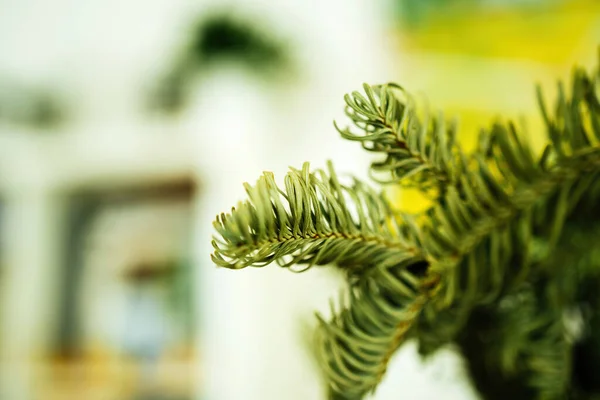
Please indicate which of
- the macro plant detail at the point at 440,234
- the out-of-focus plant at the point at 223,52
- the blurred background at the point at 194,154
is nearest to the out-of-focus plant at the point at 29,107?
the blurred background at the point at 194,154

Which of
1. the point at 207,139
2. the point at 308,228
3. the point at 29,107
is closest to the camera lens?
the point at 308,228

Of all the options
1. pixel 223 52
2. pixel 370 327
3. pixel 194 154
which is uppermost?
pixel 223 52

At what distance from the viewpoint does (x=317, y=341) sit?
207mm

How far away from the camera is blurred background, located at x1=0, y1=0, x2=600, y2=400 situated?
40.6 inches

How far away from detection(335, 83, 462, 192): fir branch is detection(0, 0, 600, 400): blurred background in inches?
28.8

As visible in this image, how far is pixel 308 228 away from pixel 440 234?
58mm

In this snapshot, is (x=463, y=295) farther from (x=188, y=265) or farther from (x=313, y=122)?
(x=313, y=122)

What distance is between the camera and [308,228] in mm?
155

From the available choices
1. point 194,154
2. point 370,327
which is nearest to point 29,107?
point 194,154

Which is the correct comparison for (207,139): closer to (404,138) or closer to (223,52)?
(223,52)

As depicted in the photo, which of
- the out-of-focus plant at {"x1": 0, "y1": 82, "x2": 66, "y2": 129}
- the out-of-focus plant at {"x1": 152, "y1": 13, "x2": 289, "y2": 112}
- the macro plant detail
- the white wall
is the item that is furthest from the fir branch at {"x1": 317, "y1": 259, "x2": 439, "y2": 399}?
the out-of-focus plant at {"x1": 0, "y1": 82, "x2": 66, "y2": 129}

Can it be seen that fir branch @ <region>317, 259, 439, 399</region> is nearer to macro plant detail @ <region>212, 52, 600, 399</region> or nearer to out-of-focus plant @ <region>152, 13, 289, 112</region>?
macro plant detail @ <region>212, 52, 600, 399</region>

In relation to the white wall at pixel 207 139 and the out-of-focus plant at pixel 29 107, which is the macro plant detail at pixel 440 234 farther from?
the out-of-focus plant at pixel 29 107

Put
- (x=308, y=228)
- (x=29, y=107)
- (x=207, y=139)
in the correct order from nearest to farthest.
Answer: (x=308, y=228) < (x=207, y=139) < (x=29, y=107)
